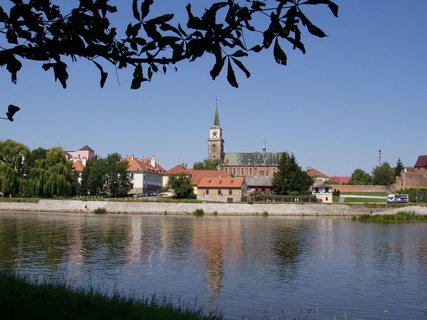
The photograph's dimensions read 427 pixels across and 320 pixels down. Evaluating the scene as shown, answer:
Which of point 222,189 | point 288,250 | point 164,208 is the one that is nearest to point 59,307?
point 288,250

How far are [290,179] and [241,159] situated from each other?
5715 cm

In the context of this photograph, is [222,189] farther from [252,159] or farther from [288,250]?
[288,250]

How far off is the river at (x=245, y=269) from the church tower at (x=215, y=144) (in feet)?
341

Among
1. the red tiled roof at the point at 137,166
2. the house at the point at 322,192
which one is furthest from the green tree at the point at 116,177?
the house at the point at 322,192

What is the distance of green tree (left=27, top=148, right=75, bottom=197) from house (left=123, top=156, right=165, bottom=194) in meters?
32.0

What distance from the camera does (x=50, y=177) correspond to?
214 ft

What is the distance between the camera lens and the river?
1472 centimetres

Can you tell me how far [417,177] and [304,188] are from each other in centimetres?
2811

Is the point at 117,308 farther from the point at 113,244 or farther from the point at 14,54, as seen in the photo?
the point at 113,244

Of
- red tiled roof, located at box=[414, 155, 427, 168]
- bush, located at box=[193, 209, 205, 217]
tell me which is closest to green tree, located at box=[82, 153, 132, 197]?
bush, located at box=[193, 209, 205, 217]

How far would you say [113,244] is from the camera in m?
28.6

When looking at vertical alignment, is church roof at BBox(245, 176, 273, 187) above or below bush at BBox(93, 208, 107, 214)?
above

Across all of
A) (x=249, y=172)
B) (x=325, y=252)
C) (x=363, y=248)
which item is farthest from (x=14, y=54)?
(x=249, y=172)

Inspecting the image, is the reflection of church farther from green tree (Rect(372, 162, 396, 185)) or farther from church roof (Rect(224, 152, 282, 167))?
green tree (Rect(372, 162, 396, 185))
